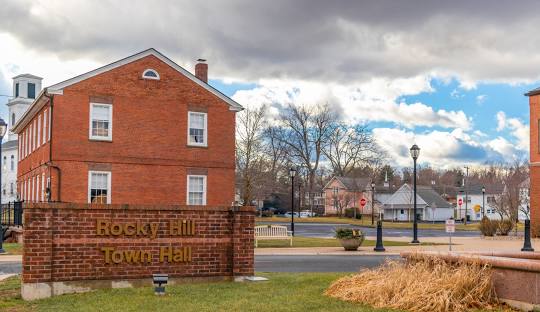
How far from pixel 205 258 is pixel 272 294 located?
2244 millimetres

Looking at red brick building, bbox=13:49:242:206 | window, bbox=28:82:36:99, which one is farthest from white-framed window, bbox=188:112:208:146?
window, bbox=28:82:36:99

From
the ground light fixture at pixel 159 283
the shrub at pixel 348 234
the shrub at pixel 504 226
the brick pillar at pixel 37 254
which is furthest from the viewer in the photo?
the shrub at pixel 504 226

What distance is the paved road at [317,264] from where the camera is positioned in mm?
17328

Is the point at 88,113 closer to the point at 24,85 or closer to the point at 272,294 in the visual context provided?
the point at 272,294

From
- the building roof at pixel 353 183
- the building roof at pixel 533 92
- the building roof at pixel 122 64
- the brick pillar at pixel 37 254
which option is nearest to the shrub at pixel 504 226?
the building roof at pixel 533 92

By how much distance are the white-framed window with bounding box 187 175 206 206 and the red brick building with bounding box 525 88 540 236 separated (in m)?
19.2

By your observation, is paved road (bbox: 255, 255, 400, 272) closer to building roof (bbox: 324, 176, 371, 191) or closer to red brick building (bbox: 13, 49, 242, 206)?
red brick building (bbox: 13, 49, 242, 206)

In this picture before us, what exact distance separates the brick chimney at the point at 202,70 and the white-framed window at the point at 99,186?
9.30 metres

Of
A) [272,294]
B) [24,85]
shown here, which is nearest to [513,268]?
[272,294]

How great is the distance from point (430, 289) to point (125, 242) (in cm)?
573

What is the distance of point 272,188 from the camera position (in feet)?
274

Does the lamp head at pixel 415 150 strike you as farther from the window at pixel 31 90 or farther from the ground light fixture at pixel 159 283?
the window at pixel 31 90

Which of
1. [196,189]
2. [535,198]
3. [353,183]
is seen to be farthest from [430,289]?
[353,183]

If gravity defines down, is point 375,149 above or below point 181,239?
above
